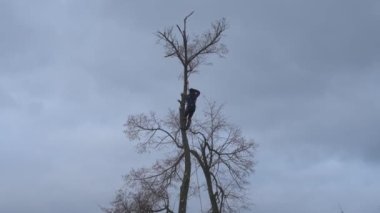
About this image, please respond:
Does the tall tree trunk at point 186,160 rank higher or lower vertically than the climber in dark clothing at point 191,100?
lower

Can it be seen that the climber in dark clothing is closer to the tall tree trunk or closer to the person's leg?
the person's leg

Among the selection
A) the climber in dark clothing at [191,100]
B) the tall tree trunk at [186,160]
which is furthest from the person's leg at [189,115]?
the tall tree trunk at [186,160]

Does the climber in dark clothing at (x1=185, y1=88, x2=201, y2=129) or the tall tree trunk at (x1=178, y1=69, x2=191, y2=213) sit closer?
the tall tree trunk at (x1=178, y1=69, x2=191, y2=213)

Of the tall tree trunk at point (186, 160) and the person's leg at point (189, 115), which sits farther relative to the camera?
the person's leg at point (189, 115)

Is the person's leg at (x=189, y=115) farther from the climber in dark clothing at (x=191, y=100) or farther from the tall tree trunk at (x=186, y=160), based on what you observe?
the tall tree trunk at (x=186, y=160)

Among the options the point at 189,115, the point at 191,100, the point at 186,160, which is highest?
the point at 191,100

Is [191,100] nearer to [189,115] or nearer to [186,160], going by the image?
[189,115]

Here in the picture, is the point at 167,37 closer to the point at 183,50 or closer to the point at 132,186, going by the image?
the point at 183,50

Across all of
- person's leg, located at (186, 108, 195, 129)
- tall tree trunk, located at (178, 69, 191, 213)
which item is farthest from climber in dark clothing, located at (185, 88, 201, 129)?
tall tree trunk, located at (178, 69, 191, 213)

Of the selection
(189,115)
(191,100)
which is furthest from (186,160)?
(191,100)

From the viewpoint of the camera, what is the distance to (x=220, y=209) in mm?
22875

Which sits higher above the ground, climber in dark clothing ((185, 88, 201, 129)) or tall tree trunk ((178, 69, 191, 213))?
climber in dark clothing ((185, 88, 201, 129))

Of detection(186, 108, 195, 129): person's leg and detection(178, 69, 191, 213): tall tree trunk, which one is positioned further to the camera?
detection(186, 108, 195, 129): person's leg

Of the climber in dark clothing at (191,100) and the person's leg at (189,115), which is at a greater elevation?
the climber in dark clothing at (191,100)
